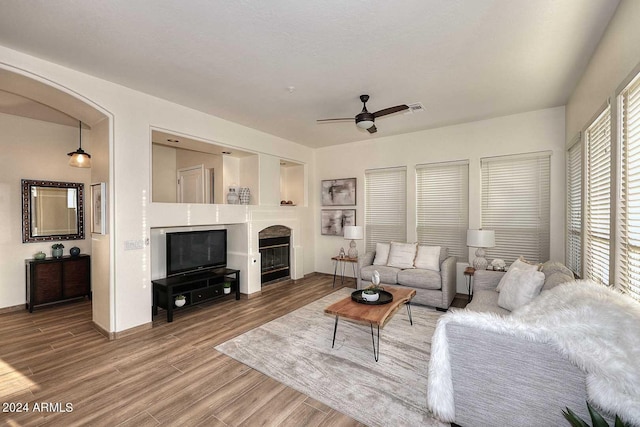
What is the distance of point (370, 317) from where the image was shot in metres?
2.82

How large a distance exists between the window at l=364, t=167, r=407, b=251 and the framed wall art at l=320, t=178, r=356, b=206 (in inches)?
12.4

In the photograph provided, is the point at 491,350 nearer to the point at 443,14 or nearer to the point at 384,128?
the point at 443,14

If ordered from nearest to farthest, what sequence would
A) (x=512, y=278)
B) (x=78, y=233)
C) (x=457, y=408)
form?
1. (x=457, y=408)
2. (x=512, y=278)
3. (x=78, y=233)

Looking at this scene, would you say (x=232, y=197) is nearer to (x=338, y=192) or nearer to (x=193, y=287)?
(x=193, y=287)

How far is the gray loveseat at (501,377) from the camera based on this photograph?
1.53 m

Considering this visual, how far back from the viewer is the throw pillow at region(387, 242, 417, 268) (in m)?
4.89

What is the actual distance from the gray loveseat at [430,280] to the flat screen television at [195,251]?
9.15 ft

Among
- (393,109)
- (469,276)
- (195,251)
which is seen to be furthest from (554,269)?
(195,251)

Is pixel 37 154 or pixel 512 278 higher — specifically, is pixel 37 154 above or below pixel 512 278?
above

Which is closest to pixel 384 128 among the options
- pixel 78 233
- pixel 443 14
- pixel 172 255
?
pixel 443 14

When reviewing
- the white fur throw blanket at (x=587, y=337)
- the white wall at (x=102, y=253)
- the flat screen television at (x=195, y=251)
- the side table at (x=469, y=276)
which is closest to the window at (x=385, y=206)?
the side table at (x=469, y=276)

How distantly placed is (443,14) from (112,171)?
375 cm

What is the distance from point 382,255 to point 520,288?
2.51m

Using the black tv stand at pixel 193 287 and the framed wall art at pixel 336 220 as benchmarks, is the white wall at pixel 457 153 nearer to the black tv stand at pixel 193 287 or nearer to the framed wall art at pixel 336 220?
the framed wall art at pixel 336 220
